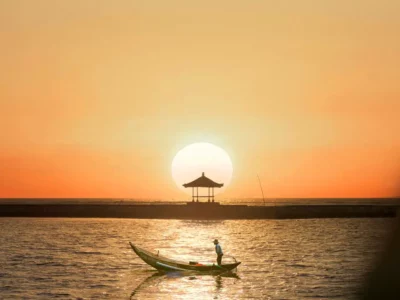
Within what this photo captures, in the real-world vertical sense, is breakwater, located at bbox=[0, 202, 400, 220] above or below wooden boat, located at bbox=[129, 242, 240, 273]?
above

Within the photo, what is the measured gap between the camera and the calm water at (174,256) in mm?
37281

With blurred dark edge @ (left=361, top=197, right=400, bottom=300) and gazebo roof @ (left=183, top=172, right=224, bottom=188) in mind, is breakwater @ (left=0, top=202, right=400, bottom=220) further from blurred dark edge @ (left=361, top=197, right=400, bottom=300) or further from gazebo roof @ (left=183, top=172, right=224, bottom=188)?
blurred dark edge @ (left=361, top=197, right=400, bottom=300)

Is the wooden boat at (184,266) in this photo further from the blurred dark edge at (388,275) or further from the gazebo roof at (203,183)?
the gazebo roof at (203,183)

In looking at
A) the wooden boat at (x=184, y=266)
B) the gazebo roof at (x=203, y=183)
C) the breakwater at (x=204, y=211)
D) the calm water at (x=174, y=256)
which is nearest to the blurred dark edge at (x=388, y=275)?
the calm water at (x=174, y=256)

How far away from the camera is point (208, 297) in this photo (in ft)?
117

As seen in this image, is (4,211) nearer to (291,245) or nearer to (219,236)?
(219,236)

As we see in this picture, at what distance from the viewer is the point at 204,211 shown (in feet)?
319

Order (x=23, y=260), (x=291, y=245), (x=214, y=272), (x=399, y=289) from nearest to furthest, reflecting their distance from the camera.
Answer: (x=399, y=289) < (x=214, y=272) < (x=23, y=260) < (x=291, y=245)

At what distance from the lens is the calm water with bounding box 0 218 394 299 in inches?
1468

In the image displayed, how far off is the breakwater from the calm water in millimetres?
6898

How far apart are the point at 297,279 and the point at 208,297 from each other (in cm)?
1038

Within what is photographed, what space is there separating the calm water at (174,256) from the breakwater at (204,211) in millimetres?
6898

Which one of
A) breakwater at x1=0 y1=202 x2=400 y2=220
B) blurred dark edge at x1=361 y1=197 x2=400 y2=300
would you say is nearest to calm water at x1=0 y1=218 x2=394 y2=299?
blurred dark edge at x1=361 y1=197 x2=400 y2=300

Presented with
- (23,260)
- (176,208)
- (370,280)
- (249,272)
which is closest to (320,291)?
(249,272)
